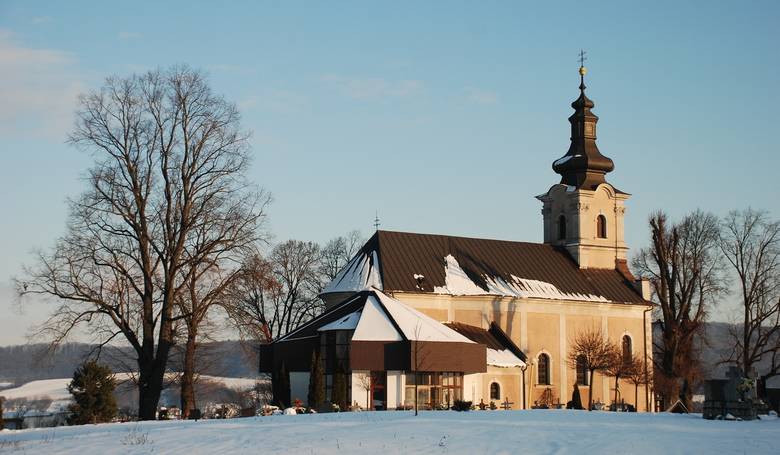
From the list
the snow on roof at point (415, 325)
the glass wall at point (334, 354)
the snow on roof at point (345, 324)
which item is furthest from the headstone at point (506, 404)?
the glass wall at point (334, 354)

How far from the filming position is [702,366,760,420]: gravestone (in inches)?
1161

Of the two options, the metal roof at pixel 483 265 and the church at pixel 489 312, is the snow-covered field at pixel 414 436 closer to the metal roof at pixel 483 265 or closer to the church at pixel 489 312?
the church at pixel 489 312

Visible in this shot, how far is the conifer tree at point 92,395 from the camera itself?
34594mm

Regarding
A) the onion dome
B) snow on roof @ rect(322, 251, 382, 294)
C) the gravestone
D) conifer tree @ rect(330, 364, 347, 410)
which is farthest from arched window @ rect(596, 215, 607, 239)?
the gravestone

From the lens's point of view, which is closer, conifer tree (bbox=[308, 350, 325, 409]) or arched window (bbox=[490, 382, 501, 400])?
conifer tree (bbox=[308, 350, 325, 409])

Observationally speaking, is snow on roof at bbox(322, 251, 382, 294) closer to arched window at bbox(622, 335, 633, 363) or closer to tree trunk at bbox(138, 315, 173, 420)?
tree trunk at bbox(138, 315, 173, 420)

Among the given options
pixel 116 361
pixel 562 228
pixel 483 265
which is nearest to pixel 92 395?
pixel 116 361

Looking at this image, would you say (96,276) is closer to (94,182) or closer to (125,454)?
(94,182)

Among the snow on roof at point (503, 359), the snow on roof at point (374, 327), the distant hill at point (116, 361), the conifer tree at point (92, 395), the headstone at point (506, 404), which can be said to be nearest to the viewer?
the conifer tree at point (92, 395)

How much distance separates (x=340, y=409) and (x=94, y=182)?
12663mm

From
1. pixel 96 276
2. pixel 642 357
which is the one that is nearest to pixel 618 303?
pixel 642 357

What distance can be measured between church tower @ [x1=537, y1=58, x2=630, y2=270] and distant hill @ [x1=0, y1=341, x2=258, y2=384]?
20.0m

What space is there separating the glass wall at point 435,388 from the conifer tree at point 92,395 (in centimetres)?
1276

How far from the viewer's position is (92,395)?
34844mm
